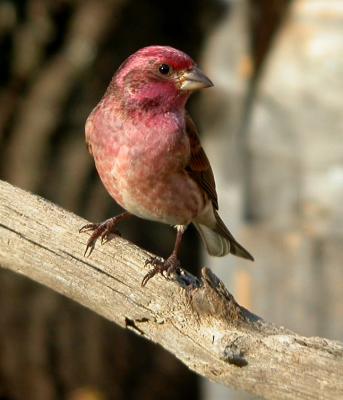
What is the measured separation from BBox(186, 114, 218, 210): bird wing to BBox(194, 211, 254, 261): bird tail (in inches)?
12.1

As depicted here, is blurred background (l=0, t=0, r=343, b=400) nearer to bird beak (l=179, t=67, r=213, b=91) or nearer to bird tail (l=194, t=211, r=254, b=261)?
bird tail (l=194, t=211, r=254, b=261)

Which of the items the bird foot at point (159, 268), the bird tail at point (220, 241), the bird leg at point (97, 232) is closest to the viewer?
the bird foot at point (159, 268)

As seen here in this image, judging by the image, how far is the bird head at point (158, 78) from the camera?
5.32 metres

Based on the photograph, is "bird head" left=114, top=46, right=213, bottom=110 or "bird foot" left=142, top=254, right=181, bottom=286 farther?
"bird head" left=114, top=46, right=213, bottom=110

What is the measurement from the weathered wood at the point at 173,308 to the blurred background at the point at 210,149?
2.90 meters

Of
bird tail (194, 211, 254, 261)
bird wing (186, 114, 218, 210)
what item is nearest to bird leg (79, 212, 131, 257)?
bird wing (186, 114, 218, 210)

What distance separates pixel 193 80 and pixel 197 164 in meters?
0.52

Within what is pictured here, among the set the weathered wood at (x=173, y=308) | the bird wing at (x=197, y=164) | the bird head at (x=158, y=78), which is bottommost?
the weathered wood at (x=173, y=308)

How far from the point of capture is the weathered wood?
450 centimetres

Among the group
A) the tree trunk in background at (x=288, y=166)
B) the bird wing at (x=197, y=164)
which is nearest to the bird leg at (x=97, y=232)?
the bird wing at (x=197, y=164)

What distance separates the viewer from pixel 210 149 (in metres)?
8.38

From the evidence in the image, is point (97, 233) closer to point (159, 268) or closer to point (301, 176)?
point (159, 268)

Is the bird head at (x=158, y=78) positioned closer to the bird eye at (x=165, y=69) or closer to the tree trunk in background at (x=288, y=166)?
the bird eye at (x=165, y=69)

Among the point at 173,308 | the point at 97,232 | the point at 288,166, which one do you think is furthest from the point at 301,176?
the point at 173,308
